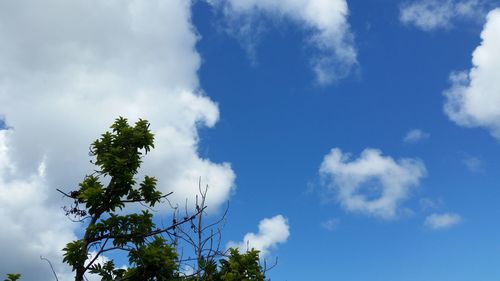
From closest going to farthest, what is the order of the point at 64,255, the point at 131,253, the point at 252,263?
1. the point at 64,255
2. the point at 131,253
3. the point at 252,263

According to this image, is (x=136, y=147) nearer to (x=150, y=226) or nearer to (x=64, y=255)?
(x=150, y=226)

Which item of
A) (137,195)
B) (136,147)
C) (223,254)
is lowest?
(223,254)

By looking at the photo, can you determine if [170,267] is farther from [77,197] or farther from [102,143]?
[102,143]

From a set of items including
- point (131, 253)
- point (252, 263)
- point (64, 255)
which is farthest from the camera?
point (252, 263)

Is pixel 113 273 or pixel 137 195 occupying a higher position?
pixel 137 195

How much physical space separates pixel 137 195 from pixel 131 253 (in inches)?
57.4

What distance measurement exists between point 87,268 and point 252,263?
238 inches

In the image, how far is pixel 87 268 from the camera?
11.0 meters

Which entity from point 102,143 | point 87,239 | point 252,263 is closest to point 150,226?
point 87,239

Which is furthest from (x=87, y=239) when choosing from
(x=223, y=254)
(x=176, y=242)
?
(x=223, y=254)

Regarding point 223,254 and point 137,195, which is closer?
point 223,254

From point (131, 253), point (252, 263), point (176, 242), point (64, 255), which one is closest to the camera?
point (64, 255)

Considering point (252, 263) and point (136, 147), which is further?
point (252, 263)

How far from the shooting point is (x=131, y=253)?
37.7ft
